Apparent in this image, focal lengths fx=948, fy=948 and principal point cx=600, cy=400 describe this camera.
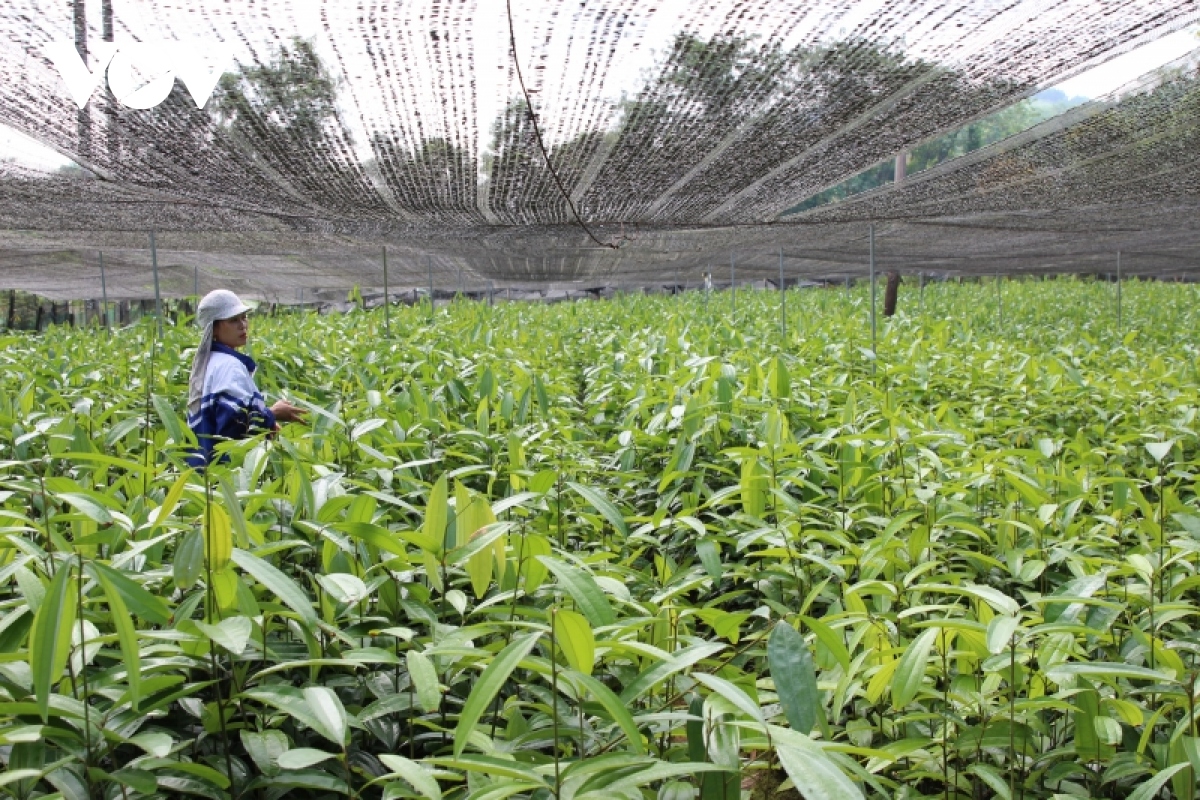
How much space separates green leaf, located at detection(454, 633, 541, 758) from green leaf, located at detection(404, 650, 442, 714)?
0.23 feet

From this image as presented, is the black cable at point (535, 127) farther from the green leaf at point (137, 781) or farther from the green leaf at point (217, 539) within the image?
the green leaf at point (137, 781)

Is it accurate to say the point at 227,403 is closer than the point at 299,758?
No

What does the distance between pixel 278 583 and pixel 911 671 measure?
2.27ft

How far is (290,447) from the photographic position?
1.60 meters

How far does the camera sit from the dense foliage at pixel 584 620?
0.92 meters

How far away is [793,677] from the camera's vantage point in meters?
0.89

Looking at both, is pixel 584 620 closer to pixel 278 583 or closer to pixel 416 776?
pixel 416 776

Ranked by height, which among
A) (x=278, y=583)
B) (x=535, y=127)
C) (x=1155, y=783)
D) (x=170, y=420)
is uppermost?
(x=535, y=127)

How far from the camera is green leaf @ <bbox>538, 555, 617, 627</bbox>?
1000 mm

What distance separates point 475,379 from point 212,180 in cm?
129

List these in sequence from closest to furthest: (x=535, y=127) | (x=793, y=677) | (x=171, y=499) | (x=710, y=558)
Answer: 1. (x=793, y=677)
2. (x=171, y=499)
3. (x=710, y=558)
4. (x=535, y=127)

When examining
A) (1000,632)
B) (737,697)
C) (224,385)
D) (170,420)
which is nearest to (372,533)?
(737,697)

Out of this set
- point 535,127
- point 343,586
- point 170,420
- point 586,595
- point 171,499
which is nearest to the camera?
point 586,595

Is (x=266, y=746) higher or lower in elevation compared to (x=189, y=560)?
lower
